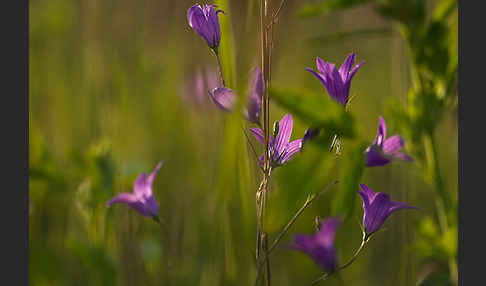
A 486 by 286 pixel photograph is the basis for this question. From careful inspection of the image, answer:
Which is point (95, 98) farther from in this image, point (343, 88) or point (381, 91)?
point (381, 91)

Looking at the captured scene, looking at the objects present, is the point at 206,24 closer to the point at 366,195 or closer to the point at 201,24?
the point at 201,24

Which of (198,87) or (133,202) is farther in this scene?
(198,87)

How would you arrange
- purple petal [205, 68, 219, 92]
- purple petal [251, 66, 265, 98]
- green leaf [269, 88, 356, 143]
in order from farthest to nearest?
purple petal [205, 68, 219, 92]
purple petal [251, 66, 265, 98]
green leaf [269, 88, 356, 143]

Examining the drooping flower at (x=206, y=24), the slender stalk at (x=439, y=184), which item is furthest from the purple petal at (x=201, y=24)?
the slender stalk at (x=439, y=184)

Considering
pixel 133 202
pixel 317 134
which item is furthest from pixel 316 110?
pixel 133 202

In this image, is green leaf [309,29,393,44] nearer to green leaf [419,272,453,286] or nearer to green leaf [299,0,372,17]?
green leaf [299,0,372,17]

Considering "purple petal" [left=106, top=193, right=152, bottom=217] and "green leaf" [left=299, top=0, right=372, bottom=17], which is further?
"green leaf" [left=299, top=0, right=372, bottom=17]

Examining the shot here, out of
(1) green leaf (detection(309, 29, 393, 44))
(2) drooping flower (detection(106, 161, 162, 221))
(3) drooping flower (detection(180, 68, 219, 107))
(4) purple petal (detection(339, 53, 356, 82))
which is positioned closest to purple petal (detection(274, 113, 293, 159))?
(4) purple petal (detection(339, 53, 356, 82))
